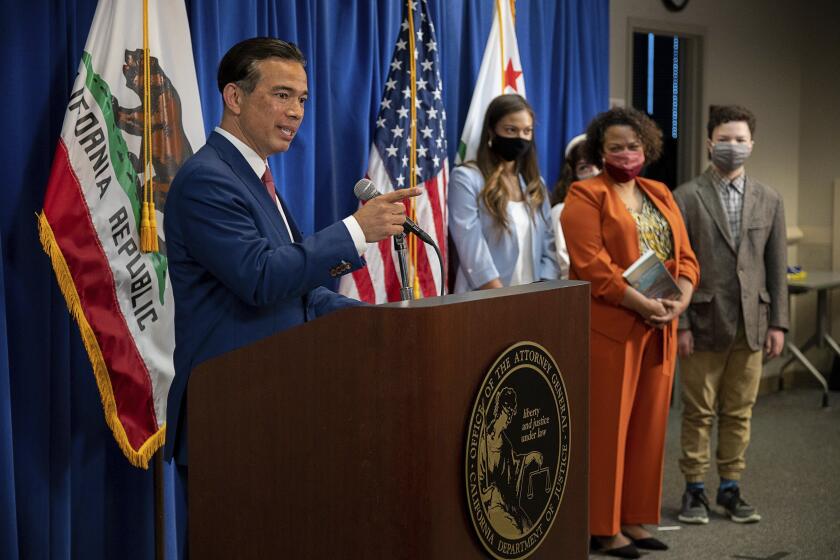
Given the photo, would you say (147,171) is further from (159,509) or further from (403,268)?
(403,268)

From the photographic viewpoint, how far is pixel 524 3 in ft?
16.0

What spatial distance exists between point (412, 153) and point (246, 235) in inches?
82.6

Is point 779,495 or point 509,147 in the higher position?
point 509,147

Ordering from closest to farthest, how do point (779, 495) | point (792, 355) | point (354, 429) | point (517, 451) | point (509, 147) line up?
1. point (354, 429)
2. point (517, 451)
3. point (509, 147)
4. point (779, 495)
5. point (792, 355)

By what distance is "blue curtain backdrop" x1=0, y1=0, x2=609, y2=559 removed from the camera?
9.55ft

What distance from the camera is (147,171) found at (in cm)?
302

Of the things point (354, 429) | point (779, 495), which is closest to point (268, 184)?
point (354, 429)

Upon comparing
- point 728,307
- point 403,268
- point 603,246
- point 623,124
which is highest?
point 623,124

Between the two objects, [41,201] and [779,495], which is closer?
[41,201]

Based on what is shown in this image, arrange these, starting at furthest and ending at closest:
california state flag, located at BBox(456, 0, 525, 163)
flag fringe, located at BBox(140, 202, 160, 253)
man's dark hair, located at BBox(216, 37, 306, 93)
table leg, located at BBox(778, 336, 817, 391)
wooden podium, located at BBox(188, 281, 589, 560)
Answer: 1. table leg, located at BBox(778, 336, 817, 391)
2. california state flag, located at BBox(456, 0, 525, 163)
3. flag fringe, located at BBox(140, 202, 160, 253)
4. man's dark hair, located at BBox(216, 37, 306, 93)
5. wooden podium, located at BBox(188, 281, 589, 560)

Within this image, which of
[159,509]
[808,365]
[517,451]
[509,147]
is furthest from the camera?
[808,365]

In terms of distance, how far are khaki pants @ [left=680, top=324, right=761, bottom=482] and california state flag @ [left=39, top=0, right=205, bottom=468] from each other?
2180 mm

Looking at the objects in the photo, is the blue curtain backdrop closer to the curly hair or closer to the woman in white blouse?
the woman in white blouse

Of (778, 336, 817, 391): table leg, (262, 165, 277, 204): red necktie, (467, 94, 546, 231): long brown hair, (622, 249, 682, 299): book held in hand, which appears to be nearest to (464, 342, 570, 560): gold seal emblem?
(262, 165, 277, 204): red necktie
